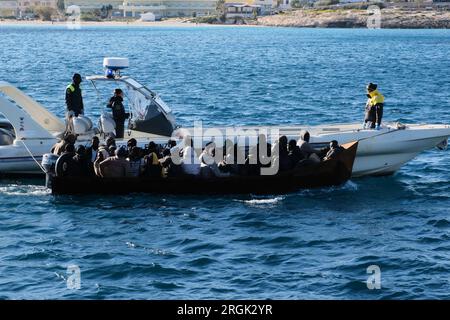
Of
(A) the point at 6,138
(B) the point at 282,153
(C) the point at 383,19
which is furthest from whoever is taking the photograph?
(C) the point at 383,19

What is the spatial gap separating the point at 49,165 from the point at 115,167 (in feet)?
5.60

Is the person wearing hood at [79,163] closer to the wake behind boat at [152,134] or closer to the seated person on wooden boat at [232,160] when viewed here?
the wake behind boat at [152,134]

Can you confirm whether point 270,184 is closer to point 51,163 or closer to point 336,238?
point 336,238

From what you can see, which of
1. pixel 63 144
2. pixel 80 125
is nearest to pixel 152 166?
pixel 63 144

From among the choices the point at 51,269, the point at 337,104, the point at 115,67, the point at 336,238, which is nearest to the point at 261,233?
the point at 336,238

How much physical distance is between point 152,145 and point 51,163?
259 cm

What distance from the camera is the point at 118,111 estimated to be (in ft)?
79.7

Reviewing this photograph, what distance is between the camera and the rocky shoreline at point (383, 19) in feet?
563

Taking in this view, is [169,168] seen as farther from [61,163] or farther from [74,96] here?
[74,96]

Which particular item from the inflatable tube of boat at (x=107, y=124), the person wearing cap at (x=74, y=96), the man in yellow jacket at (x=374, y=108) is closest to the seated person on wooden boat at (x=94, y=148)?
the inflatable tube of boat at (x=107, y=124)

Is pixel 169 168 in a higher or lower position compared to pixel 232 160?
lower

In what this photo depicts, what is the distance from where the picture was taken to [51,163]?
22.5 metres

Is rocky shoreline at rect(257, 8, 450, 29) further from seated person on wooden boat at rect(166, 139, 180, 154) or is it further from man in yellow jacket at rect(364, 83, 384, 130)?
seated person on wooden boat at rect(166, 139, 180, 154)

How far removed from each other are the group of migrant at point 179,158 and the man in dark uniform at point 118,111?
1.38 meters
